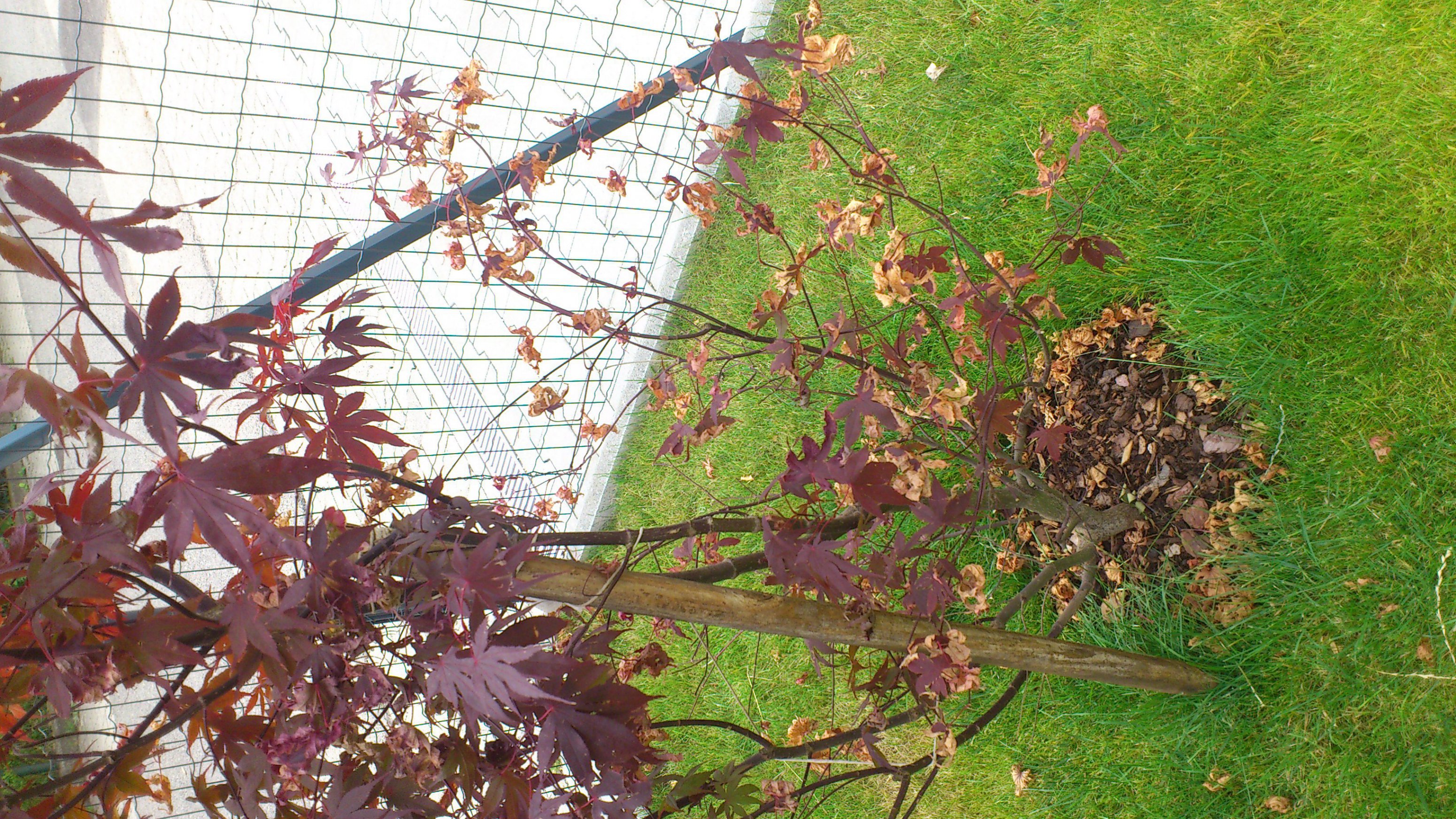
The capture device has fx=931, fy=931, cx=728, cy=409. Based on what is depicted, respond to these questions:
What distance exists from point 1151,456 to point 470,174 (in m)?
2.47

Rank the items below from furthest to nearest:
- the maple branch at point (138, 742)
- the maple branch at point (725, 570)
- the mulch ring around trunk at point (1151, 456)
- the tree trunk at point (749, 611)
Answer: the mulch ring around trunk at point (1151, 456) < the maple branch at point (725, 570) < the tree trunk at point (749, 611) < the maple branch at point (138, 742)

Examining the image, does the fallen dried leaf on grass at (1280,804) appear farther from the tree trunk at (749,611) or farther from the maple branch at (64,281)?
the maple branch at (64,281)

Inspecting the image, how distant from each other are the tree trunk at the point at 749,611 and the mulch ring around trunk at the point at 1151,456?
0.50 metres

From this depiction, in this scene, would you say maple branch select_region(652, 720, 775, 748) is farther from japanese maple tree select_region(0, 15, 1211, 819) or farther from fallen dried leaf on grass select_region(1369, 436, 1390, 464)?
fallen dried leaf on grass select_region(1369, 436, 1390, 464)

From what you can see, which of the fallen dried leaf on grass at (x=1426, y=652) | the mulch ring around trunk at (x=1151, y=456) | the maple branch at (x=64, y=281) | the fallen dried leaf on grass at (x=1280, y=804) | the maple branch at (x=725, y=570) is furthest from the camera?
the mulch ring around trunk at (x=1151, y=456)

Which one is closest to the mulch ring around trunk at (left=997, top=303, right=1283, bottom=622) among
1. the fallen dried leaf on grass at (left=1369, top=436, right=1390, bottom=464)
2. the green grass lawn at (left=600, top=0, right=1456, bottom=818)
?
the green grass lawn at (left=600, top=0, right=1456, bottom=818)

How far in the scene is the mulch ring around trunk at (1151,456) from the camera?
1800 millimetres

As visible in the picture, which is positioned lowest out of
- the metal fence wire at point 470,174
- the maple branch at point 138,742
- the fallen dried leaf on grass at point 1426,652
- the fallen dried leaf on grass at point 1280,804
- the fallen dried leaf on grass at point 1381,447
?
the fallen dried leaf on grass at point 1280,804

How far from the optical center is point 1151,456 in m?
1.94

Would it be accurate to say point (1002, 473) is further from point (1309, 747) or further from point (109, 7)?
point (109, 7)

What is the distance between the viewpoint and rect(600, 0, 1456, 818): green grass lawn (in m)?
1.60

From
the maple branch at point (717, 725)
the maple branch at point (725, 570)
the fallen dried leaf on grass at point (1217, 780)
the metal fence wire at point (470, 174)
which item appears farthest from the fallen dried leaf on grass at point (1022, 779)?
the metal fence wire at point (470, 174)

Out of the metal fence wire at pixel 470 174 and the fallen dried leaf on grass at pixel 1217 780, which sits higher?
the metal fence wire at pixel 470 174

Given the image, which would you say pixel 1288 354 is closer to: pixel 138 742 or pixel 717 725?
pixel 717 725
